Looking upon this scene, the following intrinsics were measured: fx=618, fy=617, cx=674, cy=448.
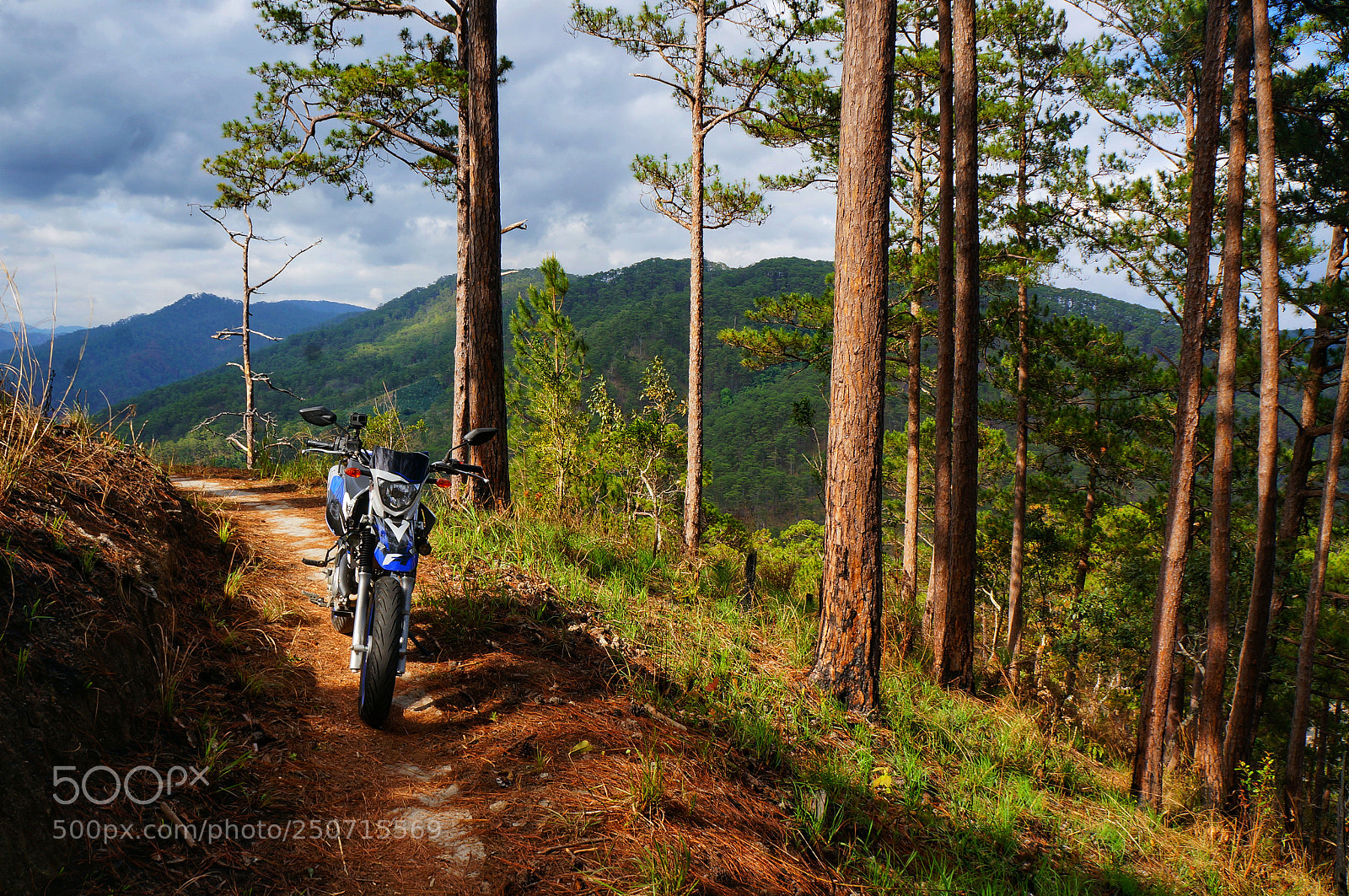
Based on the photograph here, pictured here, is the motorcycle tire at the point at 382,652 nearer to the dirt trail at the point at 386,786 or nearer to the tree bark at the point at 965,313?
the dirt trail at the point at 386,786

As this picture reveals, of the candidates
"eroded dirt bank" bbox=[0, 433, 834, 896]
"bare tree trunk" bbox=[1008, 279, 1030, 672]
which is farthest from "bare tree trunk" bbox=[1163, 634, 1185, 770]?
"eroded dirt bank" bbox=[0, 433, 834, 896]

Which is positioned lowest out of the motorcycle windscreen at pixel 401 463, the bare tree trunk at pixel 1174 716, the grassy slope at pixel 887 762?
the bare tree trunk at pixel 1174 716

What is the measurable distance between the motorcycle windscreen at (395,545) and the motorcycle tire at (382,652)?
0.24 feet

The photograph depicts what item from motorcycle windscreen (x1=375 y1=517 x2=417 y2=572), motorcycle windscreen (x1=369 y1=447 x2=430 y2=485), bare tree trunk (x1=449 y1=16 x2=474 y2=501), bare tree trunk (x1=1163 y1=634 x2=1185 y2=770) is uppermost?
bare tree trunk (x1=449 y1=16 x2=474 y2=501)

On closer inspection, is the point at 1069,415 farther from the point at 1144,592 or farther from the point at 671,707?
the point at 671,707

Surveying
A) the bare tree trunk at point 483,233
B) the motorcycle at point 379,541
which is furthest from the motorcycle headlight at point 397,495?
the bare tree trunk at point 483,233

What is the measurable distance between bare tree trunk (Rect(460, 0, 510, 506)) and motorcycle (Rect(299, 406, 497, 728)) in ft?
9.64

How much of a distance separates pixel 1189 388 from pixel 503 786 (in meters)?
7.87

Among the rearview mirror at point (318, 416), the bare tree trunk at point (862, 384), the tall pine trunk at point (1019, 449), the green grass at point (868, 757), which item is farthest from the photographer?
the tall pine trunk at point (1019, 449)

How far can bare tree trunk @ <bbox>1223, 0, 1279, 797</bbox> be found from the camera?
7219 mm

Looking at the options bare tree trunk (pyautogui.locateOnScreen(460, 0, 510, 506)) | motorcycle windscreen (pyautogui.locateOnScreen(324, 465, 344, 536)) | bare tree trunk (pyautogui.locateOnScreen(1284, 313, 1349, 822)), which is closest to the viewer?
motorcycle windscreen (pyautogui.locateOnScreen(324, 465, 344, 536))

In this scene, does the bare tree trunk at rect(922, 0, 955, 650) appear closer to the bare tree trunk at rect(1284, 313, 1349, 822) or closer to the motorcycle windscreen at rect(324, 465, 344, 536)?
the bare tree trunk at rect(1284, 313, 1349, 822)

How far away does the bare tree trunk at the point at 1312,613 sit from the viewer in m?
7.75

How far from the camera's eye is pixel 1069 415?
1538 centimetres
